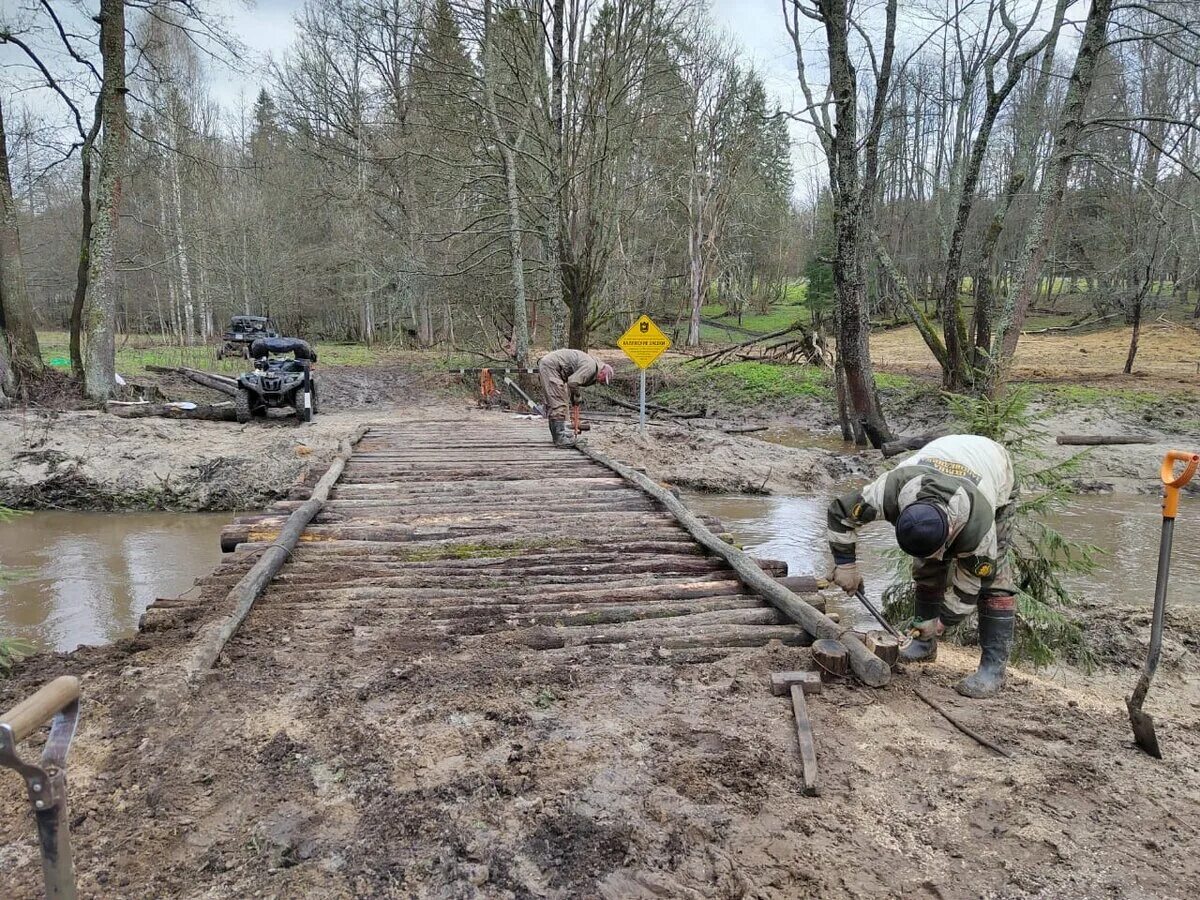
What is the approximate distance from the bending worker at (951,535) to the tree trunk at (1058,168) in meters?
7.29

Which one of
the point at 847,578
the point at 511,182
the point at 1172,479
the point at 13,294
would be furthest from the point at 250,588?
the point at 511,182

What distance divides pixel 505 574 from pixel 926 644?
2431mm

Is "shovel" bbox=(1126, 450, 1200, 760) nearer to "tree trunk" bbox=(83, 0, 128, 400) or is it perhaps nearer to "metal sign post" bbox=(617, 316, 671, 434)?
"metal sign post" bbox=(617, 316, 671, 434)

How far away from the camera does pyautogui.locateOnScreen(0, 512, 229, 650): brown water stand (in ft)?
20.0

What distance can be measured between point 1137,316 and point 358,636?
18.9 metres

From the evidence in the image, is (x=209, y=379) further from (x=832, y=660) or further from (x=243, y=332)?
(x=832, y=660)

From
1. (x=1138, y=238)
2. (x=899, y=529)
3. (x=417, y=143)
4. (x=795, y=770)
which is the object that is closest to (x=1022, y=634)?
(x=899, y=529)

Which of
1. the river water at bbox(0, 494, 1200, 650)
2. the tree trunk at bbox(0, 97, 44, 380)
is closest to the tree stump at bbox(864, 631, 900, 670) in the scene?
the river water at bbox(0, 494, 1200, 650)

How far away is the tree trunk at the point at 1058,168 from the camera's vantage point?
10211mm

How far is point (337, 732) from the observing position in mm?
2734

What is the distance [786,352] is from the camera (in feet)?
70.0

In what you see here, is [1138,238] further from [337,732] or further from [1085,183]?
[337,732]

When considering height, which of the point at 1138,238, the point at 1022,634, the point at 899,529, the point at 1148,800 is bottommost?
the point at 1022,634

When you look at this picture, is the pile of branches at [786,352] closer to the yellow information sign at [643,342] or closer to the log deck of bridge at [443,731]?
the yellow information sign at [643,342]
